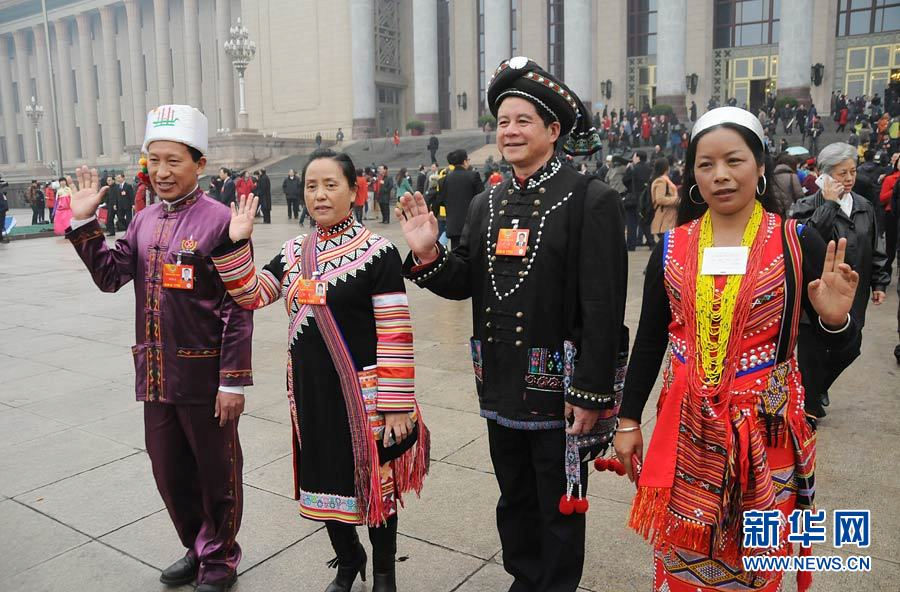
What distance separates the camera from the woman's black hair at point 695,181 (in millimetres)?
2180

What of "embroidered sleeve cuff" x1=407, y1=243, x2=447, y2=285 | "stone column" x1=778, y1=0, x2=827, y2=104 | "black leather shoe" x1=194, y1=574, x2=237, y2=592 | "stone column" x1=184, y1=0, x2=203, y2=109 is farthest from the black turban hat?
"stone column" x1=184, y1=0, x2=203, y2=109

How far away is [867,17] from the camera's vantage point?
117 feet

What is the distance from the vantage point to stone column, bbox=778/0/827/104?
31.7m

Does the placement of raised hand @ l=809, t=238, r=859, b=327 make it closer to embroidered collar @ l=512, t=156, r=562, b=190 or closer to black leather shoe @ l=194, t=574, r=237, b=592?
embroidered collar @ l=512, t=156, r=562, b=190

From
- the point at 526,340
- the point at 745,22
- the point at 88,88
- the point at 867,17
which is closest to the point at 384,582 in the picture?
the point at 526,340

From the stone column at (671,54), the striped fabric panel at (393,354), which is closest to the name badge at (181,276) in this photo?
the striped fabric panel at (393,354)

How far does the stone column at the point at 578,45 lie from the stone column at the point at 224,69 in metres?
23.9

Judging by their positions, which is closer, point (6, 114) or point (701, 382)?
point (701, 382)

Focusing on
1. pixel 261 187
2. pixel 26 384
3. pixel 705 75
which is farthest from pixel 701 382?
pixel 705 75

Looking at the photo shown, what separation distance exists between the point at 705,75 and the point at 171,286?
39.9m

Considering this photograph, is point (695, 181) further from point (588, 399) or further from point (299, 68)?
point (299, 68)

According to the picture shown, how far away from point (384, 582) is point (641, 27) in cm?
4235

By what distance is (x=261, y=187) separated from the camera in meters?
22.8

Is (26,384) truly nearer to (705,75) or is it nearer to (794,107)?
(794,107)
